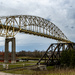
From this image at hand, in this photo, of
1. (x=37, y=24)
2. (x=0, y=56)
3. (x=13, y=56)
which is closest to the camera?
(x=13, y=56)

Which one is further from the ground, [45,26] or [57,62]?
[45,26]

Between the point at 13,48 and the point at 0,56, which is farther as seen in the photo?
the point at 0,56

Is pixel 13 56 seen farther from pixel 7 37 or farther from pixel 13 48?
pixel 7 37

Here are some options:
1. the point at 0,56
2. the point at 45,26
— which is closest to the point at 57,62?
the point at 0,56

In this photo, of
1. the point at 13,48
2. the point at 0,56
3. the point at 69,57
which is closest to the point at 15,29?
the point at 13,48

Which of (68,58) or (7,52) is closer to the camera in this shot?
(68,58)

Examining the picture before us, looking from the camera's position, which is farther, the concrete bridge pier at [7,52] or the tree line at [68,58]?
the concrete bridge pier at [7,52]

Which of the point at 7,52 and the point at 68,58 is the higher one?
the point at 7,52

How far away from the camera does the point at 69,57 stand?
28.1 metres

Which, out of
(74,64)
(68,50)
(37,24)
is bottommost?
(74,64)

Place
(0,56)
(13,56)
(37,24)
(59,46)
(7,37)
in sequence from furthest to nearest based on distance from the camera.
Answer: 1. (37,24)
2. (0,56)
3. (7,37)
4. (13,56)
5. (59,46)

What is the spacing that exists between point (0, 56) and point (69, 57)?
3684 centimetres

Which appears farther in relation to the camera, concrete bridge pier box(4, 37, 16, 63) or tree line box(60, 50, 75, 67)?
concrete bridge pier box(4, 37, 16, 63)

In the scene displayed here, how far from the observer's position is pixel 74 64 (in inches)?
1104
